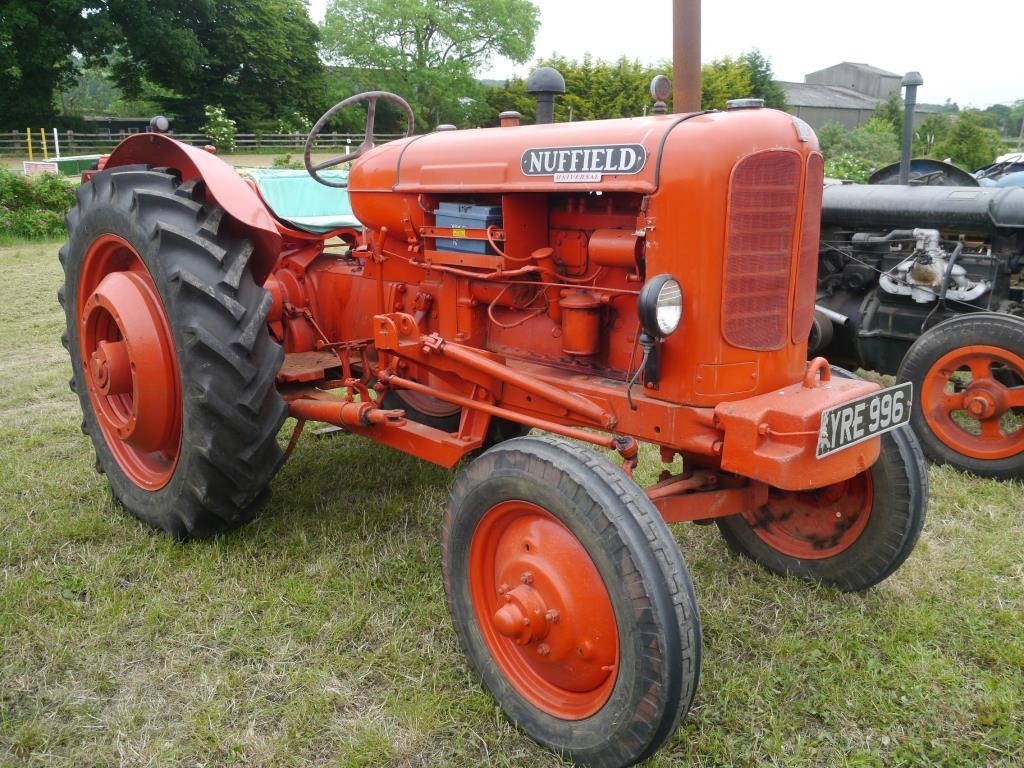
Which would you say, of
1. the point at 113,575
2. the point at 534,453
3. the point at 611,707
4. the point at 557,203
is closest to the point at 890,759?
the point at 611,707

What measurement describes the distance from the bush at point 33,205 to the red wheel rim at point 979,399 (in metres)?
13.9

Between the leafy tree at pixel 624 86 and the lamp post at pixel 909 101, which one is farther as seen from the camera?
the leafy tree at pixel 624 86

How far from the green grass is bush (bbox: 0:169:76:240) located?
12.2m

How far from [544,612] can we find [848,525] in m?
1.42

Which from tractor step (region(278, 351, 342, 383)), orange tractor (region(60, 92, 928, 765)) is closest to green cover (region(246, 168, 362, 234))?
orange tractor (region(60, 92, 928, 765))

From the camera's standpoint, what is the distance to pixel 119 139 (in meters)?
31.1

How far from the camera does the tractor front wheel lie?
2914mm

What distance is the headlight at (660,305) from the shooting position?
2.37 meters

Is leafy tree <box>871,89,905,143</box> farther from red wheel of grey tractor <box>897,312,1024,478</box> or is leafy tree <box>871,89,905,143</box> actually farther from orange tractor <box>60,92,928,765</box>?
orange tractor <box>60,92,928,765</box>

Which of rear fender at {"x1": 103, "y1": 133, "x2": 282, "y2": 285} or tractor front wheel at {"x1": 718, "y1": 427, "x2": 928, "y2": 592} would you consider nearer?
tractor front wheel at {"x1": 718, "y1": 427, "x2": 928, "y2": 592}

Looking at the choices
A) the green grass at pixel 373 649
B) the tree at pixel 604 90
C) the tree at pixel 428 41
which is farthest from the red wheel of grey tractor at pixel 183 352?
the tree at pixel 428 41

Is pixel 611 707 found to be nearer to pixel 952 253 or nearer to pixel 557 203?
pixel 557 203

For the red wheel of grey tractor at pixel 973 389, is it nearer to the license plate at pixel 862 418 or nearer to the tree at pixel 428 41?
the license plate at pixel 862 418

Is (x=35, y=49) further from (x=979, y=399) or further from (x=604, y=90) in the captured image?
(x=979, y=399)
